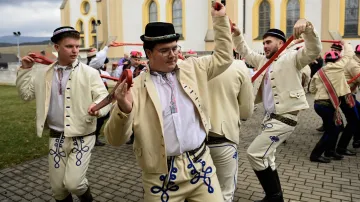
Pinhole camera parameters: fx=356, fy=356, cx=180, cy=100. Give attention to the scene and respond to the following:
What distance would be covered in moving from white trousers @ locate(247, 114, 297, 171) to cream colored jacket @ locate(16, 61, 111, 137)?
5.86 feet

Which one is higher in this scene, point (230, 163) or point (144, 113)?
point (144, 113)

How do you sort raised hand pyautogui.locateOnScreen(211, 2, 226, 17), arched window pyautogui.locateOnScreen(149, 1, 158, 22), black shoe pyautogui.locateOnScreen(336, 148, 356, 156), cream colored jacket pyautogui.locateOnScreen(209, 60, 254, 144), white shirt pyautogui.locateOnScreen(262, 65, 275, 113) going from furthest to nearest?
arched window pyautogui.locateOnScreen(149, 1, 158, 22)
black shoe pyautogui.locateOnScreen(336, 148, 356, 156)
white shirt pyautogui.locateOnScreen(262, 65, 275, 113)
cream colored jacket pyautogui.locateOnScreen(209, 60, 254, 144)
raised hand pyautogui.locateOnScreen(211, 2, 226, 17)

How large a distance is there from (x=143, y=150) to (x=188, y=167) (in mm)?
348

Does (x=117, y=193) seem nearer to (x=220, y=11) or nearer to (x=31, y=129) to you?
(x=220, y=11)

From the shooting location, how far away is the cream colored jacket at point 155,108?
2.35 meters

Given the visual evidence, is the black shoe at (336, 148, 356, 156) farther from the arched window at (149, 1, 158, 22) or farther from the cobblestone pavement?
the arched window at (149, 1, 158, 22)

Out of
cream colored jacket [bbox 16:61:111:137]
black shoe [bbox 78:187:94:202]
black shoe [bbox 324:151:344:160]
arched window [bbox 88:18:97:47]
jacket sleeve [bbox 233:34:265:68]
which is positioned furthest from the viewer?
arched window [bbox 88:18:97:47]

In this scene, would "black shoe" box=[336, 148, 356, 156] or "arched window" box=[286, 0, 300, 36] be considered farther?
"arched window" box=[286, 0, 300, 36]

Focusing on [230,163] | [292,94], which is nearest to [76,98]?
[230,163]

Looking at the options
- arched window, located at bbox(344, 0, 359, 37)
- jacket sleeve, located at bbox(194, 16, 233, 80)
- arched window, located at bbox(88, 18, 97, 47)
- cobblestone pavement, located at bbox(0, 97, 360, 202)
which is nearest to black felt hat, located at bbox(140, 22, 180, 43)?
jacket sleeve, located at bbox(194, 16, 233, 80)

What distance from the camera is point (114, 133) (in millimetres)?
2316

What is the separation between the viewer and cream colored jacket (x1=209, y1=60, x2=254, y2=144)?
353 centimetres

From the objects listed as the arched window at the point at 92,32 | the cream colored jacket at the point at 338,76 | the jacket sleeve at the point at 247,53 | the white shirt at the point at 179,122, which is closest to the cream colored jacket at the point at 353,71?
the cream colored jacket at the point at 338,76

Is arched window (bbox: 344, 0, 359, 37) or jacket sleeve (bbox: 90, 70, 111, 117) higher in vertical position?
arched window (bbox: 344, 0, 359, 37)
